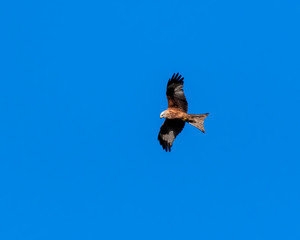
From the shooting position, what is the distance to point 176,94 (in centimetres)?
1741

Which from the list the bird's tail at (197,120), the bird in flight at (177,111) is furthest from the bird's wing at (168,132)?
the bird's tail at (197,120)

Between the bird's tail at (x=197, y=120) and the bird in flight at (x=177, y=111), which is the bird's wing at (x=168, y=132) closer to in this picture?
the bird in flight at (x=177, y=111)

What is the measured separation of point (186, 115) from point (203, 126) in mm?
728

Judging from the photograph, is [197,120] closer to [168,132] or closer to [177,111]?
[177,111]

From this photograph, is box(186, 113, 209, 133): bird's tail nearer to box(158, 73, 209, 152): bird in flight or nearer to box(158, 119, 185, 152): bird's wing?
box(158, 73, 209, 152): bird in flight

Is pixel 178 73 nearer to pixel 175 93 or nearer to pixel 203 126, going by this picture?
pixel 175 93

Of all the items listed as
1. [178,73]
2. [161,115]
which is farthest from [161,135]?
[178,73]

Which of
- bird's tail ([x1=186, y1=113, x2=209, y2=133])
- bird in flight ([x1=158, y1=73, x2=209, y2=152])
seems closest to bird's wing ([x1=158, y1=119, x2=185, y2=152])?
bird in flight ([x1=158, y1=73, x2=209, y2=152])

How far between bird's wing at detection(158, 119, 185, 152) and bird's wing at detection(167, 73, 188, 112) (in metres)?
→ 0.82

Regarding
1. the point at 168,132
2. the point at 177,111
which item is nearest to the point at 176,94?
the point at 177,111

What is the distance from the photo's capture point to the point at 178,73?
17.3 metres

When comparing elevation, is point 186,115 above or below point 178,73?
below

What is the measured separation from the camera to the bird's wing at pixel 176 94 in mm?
17250

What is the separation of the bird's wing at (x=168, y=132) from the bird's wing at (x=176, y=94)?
0.82 meters
